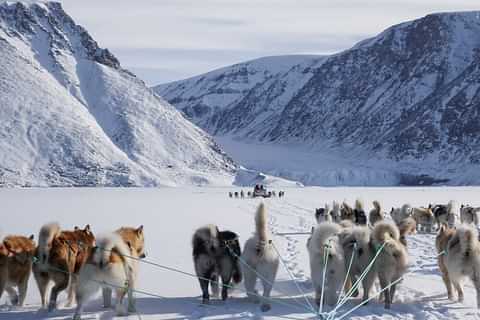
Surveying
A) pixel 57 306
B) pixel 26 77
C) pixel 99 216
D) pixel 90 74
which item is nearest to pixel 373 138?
pixel 90 74

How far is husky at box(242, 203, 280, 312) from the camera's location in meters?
9.15

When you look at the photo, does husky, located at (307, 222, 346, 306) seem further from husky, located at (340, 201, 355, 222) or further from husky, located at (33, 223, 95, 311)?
husky, located at (340, 201, 355, 222)

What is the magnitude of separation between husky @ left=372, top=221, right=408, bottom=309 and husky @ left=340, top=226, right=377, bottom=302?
0.12 m

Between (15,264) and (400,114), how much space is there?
6195 inches

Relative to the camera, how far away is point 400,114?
15988cm

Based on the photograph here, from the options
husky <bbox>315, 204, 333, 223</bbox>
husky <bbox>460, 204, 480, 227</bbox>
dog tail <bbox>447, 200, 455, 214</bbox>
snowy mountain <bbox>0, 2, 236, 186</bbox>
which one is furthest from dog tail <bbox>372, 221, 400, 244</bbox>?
snowy mountain <bbox>0, 2, 236, 186</bbox>

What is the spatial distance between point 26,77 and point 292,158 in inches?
2516

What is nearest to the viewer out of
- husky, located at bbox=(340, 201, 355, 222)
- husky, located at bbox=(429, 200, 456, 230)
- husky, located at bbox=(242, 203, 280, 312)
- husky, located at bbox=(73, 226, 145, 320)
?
husky, located at bbox=(73, 226, 145, 320)

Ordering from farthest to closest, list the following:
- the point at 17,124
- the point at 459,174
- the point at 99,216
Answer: the point at 459,174 → the point at 17,124 → the point at 99,216

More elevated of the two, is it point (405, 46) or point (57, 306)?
point (405, 46)

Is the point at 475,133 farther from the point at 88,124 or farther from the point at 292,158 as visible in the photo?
the point at 88,124

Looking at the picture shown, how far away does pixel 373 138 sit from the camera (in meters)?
160

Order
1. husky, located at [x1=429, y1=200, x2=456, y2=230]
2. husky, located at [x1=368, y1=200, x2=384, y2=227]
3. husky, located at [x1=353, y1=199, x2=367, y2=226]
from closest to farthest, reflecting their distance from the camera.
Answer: husky, located at [x1=353, y1=199, x2=367, y2=226], husky, located at [x1=368, y1=200, x2=384, y2=227], husky, located at [x1=429, y1=200, x2=456, y2=230]

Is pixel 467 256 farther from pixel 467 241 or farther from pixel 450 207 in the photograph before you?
pixel 450 207
